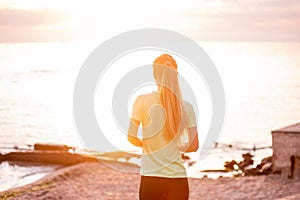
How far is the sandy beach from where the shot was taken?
45.8 feet

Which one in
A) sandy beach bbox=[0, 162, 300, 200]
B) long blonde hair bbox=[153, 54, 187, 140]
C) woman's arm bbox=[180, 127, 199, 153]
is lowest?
sandy beach bbox=[0, 162, 300, 200]

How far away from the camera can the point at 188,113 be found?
4.29 metres

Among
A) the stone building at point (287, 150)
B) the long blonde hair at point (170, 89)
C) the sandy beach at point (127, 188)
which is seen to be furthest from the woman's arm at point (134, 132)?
the stone building at point (287, 150)

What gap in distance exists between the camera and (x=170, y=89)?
→ 13.8 feet

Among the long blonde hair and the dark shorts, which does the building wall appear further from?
the long blonde hair

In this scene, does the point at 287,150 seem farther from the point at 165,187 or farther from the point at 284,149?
the point at 165,187

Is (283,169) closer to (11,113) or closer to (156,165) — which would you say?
(156,165)

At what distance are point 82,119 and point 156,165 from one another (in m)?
→ 44.3

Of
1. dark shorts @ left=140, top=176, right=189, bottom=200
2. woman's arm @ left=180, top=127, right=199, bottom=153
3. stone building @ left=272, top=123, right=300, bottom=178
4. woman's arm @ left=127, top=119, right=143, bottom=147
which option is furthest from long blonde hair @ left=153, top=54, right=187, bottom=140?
stone building @ left=272, top=123, right=300, bottom=178

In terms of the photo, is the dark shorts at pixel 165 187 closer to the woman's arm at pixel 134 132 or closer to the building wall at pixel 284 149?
the woman's arm at pixel 134 132

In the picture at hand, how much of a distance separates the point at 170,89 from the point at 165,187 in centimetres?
70

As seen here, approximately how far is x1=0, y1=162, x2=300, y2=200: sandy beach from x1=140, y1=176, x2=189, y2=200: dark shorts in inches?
345

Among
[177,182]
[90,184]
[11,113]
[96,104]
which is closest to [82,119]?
[96,104]

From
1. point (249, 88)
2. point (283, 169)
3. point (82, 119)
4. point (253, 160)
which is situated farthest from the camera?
point (249, 88)
